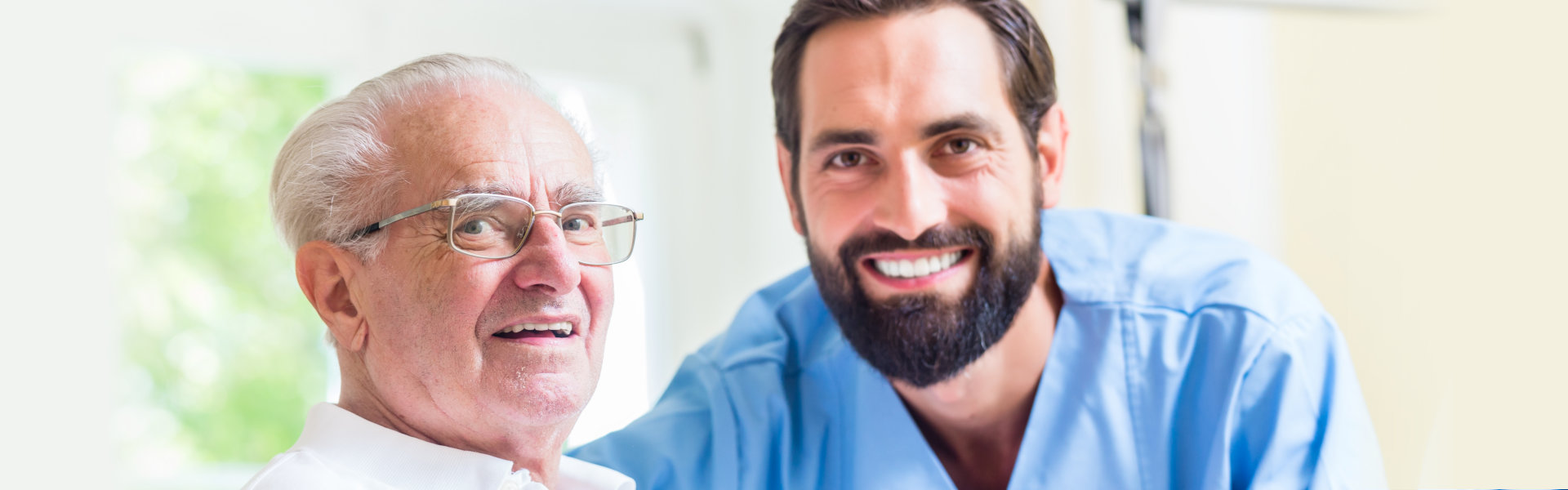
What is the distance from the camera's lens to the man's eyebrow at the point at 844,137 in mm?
755

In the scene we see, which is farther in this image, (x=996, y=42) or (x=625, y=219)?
(x=996, y=42)

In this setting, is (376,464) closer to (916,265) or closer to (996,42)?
(916,265)

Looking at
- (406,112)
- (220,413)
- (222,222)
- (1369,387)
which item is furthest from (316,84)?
(1369,387)

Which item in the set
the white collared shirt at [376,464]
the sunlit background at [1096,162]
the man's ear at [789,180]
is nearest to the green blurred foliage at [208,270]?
the sunlit background at [1096,162]

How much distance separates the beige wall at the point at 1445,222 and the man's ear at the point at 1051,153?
32cm

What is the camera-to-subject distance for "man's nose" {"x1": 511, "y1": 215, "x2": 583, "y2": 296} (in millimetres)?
631

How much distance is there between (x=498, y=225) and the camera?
0.64 metres

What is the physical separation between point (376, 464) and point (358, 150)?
0.62 feet

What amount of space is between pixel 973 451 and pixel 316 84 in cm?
173

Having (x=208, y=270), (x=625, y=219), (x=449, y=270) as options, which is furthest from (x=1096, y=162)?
(x=208, y=270)

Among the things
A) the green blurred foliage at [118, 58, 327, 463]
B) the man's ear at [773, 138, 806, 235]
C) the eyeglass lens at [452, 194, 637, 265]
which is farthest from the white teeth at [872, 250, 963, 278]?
the green blurred foliage at [118, 58, 327, 463]

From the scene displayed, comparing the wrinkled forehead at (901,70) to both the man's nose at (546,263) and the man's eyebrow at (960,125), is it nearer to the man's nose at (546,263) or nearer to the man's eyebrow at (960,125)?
the man's eyebrow at (960,125)

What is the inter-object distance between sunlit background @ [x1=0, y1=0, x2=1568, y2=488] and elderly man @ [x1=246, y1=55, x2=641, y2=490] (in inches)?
2.6

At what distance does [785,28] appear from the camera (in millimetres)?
836
